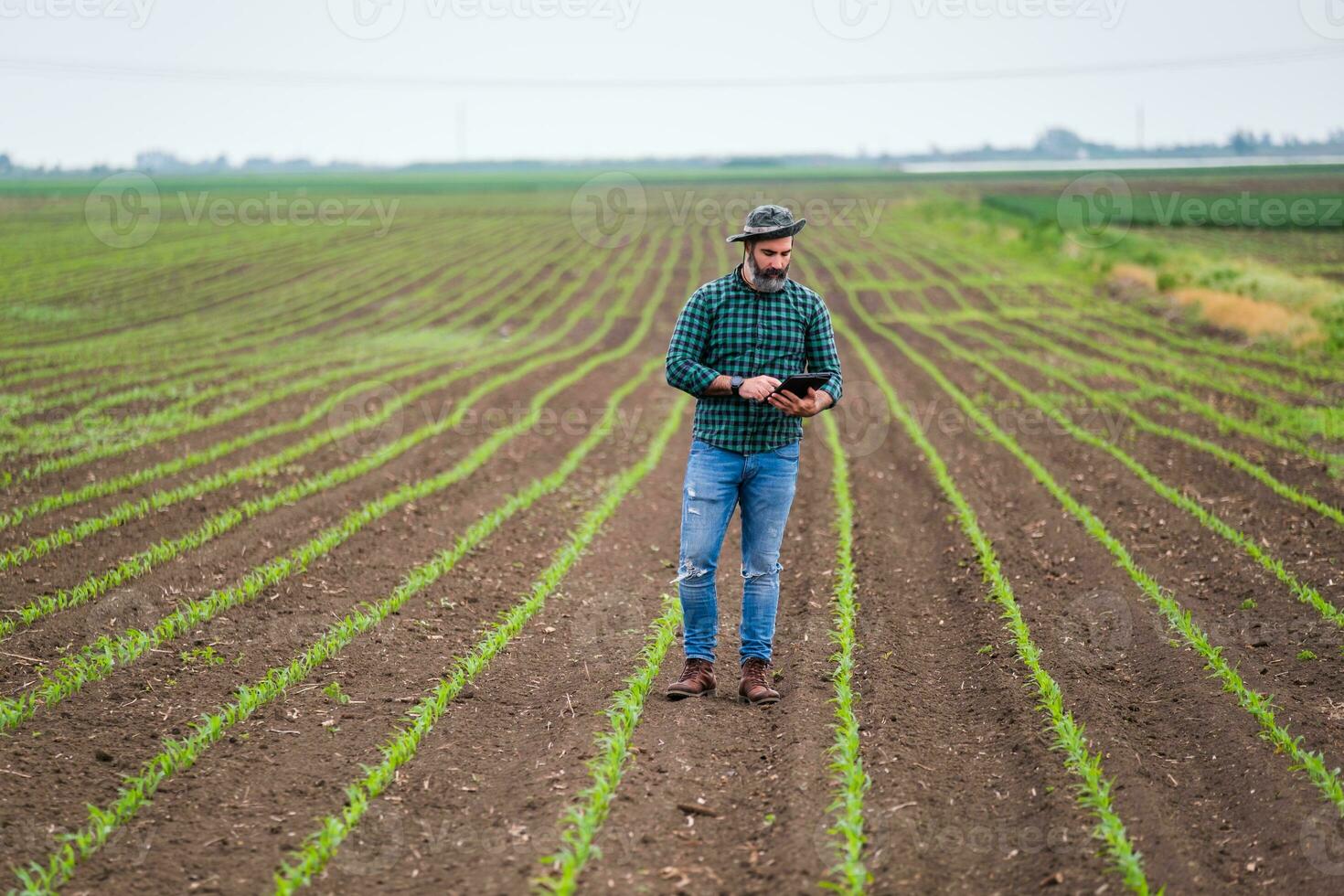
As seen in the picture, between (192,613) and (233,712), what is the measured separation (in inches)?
65.2

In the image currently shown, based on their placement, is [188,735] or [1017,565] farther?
[1017,565]

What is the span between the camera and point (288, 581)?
25.5 ft

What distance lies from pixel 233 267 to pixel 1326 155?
17057cm

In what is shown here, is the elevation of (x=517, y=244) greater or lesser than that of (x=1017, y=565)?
greater

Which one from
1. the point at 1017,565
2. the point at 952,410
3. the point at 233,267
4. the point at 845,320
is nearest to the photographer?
the point at 1017,565

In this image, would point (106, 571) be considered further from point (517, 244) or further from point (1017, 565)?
point (517, 244)

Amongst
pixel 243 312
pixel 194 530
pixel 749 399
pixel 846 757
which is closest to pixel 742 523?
pixel 749 399

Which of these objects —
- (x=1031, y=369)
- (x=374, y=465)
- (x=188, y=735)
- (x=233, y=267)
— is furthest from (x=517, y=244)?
(x=188, y=735)

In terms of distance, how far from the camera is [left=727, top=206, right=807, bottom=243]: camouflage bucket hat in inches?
201

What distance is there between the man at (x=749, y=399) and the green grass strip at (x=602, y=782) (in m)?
0.60

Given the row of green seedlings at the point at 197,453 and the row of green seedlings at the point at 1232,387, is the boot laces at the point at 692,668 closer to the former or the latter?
the row of green seedlings at the point at 197,453

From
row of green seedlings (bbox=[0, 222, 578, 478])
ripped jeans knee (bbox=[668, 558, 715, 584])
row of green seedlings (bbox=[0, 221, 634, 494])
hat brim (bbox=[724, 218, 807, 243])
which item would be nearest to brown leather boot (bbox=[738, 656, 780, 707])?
ripped jeans knee (bbox=[668, 558, 715, 584])

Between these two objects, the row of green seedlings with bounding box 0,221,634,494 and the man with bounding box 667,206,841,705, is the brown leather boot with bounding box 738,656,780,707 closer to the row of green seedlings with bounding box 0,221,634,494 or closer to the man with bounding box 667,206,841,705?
the man with bounding box 667,206,841,705

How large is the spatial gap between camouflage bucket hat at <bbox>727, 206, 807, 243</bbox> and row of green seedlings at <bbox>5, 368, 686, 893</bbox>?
337 centimetres
